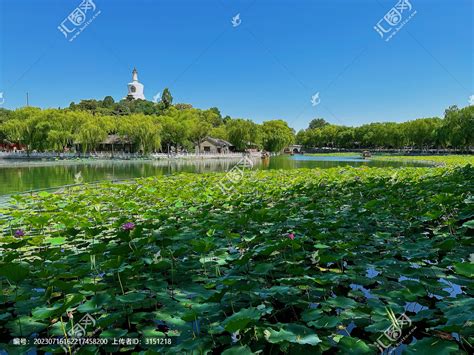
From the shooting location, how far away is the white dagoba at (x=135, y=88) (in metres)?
86.8

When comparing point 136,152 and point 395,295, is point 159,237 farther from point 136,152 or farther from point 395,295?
point 136,152

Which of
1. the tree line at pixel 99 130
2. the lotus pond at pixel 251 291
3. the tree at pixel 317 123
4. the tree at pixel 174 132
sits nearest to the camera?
the lotus pond at pixel 251 291

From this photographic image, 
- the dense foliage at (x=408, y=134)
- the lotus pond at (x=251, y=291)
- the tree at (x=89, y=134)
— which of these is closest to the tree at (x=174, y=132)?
the tree at (x=89, y=134)

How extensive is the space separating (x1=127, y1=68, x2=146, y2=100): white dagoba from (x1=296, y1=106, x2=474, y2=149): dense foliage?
4581cm

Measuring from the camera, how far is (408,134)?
59.3 metres

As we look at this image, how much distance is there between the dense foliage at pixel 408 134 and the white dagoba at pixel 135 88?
1804 inches

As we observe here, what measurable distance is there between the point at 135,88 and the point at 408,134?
6186cm

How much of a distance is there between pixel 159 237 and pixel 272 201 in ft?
Result: 11.1

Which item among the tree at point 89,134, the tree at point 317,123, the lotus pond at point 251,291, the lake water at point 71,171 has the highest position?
the tree at point 317,123

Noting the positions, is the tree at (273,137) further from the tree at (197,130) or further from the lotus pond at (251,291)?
the lotus pond at (251,291)

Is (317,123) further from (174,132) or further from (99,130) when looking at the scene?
(99,130)

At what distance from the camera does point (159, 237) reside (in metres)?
3.06

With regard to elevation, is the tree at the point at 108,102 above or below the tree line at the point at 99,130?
above

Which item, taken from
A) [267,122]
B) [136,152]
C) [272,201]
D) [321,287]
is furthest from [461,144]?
[321,287]
